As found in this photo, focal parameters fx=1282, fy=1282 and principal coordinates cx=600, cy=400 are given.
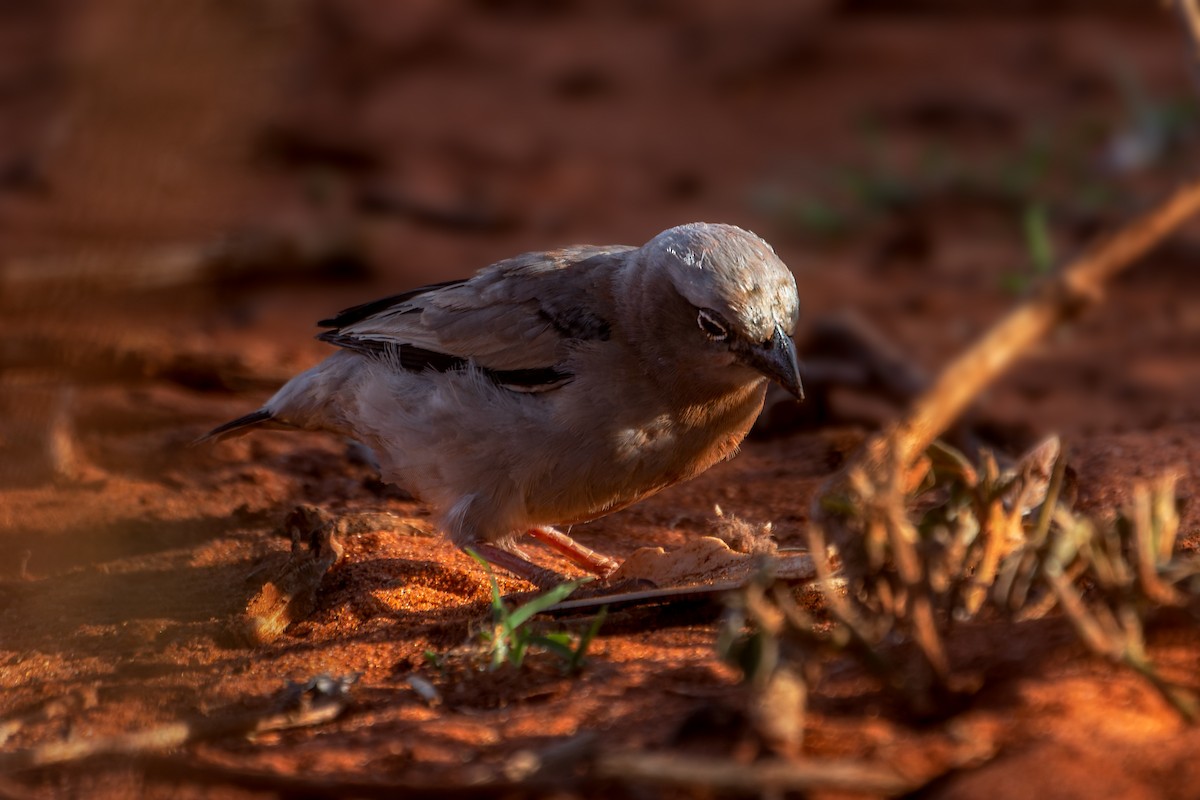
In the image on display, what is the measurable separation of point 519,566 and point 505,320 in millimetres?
996

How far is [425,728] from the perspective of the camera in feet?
10.3

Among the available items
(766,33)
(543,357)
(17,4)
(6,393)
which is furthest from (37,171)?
(543,357)

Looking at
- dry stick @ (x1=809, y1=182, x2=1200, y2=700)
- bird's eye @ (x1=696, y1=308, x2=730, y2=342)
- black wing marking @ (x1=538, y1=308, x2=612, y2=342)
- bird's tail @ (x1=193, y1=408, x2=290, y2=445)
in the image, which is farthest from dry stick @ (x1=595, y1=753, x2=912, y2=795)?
bird's tail @ (x1=193, y1=408, x2=290, y2=445)

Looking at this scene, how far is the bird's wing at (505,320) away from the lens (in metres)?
4.93

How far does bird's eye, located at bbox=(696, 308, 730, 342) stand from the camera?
4551mm

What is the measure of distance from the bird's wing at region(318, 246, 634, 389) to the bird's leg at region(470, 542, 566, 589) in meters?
0.64

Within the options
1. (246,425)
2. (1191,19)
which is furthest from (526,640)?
(1191,19)

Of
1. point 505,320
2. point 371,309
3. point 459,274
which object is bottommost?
point 505,320

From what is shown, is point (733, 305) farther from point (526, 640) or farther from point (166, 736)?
point (166, 736)

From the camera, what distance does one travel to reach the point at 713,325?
457 cm

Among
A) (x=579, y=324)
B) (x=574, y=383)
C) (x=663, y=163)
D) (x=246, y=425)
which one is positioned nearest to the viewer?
(x=574, y=383)

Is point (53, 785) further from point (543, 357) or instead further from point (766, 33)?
point (766, 33)

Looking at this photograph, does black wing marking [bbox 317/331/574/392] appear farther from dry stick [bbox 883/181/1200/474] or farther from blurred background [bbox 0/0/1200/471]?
dry stick [bbox 883/181/1200/474]

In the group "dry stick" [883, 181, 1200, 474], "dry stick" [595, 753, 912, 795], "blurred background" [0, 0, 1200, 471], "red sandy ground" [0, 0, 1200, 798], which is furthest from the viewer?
"blurred background" [0, 0, 1200, 471]
